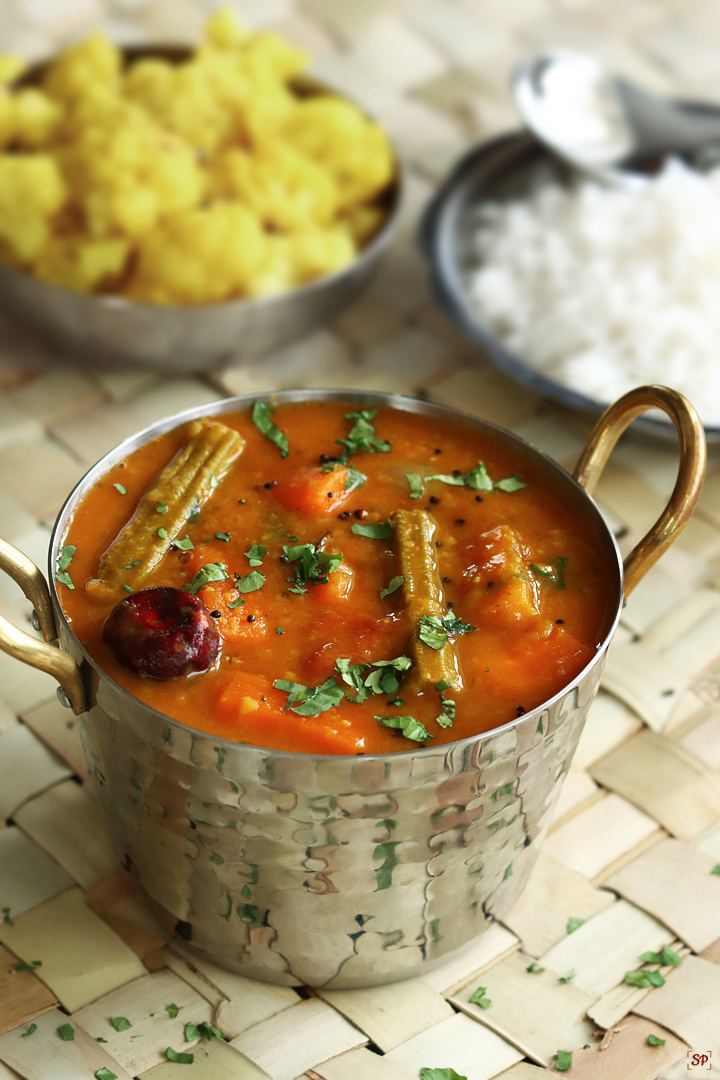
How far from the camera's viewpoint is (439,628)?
47.2 inches

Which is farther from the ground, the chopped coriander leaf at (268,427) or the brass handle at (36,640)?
the brass handle at (36,640)

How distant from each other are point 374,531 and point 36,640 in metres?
0.41

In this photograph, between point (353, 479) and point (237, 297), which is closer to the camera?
point (353, 479)

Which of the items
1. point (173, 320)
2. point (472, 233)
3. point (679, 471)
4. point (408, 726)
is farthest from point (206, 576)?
point (472, 233)

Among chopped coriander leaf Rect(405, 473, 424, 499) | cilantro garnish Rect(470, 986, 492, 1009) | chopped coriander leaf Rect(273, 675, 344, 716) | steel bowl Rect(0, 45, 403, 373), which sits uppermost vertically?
chopped coriander leaf Rect(273, 675, 344, 716)

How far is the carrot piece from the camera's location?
1354 mm

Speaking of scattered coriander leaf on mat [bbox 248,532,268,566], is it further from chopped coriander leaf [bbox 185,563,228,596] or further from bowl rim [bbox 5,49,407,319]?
bowl rim [bbox 5,49,407,319]

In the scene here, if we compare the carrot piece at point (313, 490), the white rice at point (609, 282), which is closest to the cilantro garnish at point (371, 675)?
the carrot piece at point (313, 490)

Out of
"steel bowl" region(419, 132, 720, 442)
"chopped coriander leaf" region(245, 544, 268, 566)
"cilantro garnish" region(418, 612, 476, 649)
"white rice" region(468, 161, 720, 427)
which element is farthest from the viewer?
"white rice" region(468, 161, 720, 427)

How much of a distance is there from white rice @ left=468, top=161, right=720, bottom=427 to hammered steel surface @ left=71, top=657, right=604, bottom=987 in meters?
0.98

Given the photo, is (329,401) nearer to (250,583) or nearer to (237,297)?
(250,583)

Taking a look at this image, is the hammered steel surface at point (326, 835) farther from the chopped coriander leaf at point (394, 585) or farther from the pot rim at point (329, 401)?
the chopped coriander leaf at point (394, 585)

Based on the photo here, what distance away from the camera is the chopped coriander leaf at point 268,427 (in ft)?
4.75

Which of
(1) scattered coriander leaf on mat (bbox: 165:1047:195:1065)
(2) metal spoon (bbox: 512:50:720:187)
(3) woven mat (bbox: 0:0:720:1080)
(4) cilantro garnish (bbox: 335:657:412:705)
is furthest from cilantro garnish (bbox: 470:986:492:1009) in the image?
(2) metal spoon (bbox: 512:50:720:187)
